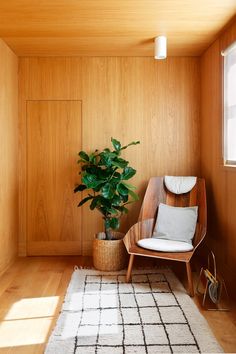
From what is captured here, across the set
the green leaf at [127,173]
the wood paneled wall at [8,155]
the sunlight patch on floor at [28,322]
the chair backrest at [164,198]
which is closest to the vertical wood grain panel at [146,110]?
the chair backrest at [164,198]

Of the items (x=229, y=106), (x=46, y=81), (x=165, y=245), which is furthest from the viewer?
(x=46, y=81)

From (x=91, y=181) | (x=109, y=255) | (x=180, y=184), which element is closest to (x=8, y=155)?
(x=91, y=181)

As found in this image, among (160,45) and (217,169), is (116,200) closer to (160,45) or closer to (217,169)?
(217,169)

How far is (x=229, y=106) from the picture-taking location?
10.3ft

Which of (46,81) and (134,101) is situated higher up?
(46,81)

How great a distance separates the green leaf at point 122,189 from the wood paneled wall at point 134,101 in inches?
22.8

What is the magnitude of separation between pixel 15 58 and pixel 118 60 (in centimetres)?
119

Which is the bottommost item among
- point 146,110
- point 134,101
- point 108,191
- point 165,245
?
point 165,245

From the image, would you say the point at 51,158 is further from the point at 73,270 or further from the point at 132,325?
the point at 132,325

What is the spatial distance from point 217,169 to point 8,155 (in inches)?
86.9

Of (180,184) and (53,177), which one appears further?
(53,177)

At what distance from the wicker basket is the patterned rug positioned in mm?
230

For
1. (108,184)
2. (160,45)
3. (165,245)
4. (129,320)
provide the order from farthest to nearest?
(108,184)
(160,45)
(165,245)
(129,320)

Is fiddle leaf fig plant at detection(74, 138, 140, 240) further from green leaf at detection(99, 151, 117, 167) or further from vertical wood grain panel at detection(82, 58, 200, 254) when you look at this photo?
vertical wood grain panel at detection(82, 58, 200, 254)
